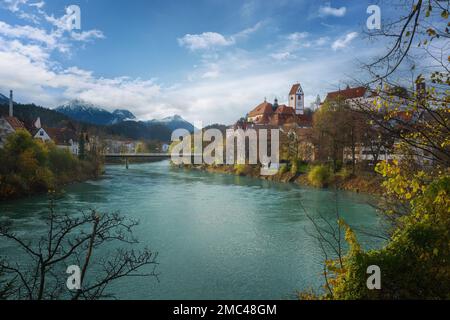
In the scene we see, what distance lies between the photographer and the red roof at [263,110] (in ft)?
193

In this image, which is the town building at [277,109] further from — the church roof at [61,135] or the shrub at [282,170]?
the church roof at [61,135]

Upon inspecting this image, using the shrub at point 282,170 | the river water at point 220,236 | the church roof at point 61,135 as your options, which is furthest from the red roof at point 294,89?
the river water at point 220,236

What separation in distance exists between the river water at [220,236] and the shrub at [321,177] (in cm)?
481

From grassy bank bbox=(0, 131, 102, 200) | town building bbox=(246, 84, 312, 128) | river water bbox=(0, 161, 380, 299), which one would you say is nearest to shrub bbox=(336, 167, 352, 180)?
river water bbox=(0, 161, 380, 299)

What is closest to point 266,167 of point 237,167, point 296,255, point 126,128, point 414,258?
point 237,167

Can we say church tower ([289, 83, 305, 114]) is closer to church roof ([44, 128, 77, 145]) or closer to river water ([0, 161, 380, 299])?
church roof ([44, 128, 77, 145])

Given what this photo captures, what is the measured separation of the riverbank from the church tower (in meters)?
27.7

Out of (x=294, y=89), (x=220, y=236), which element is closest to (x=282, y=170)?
(x=220, y=236)

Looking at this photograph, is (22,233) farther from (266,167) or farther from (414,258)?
(266,167)

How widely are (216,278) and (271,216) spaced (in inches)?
270

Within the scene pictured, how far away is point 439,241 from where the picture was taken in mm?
3398

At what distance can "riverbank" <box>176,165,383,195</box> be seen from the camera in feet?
70.4

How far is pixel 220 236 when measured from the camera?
10.7 metres

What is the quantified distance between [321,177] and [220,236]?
52.4 feet
